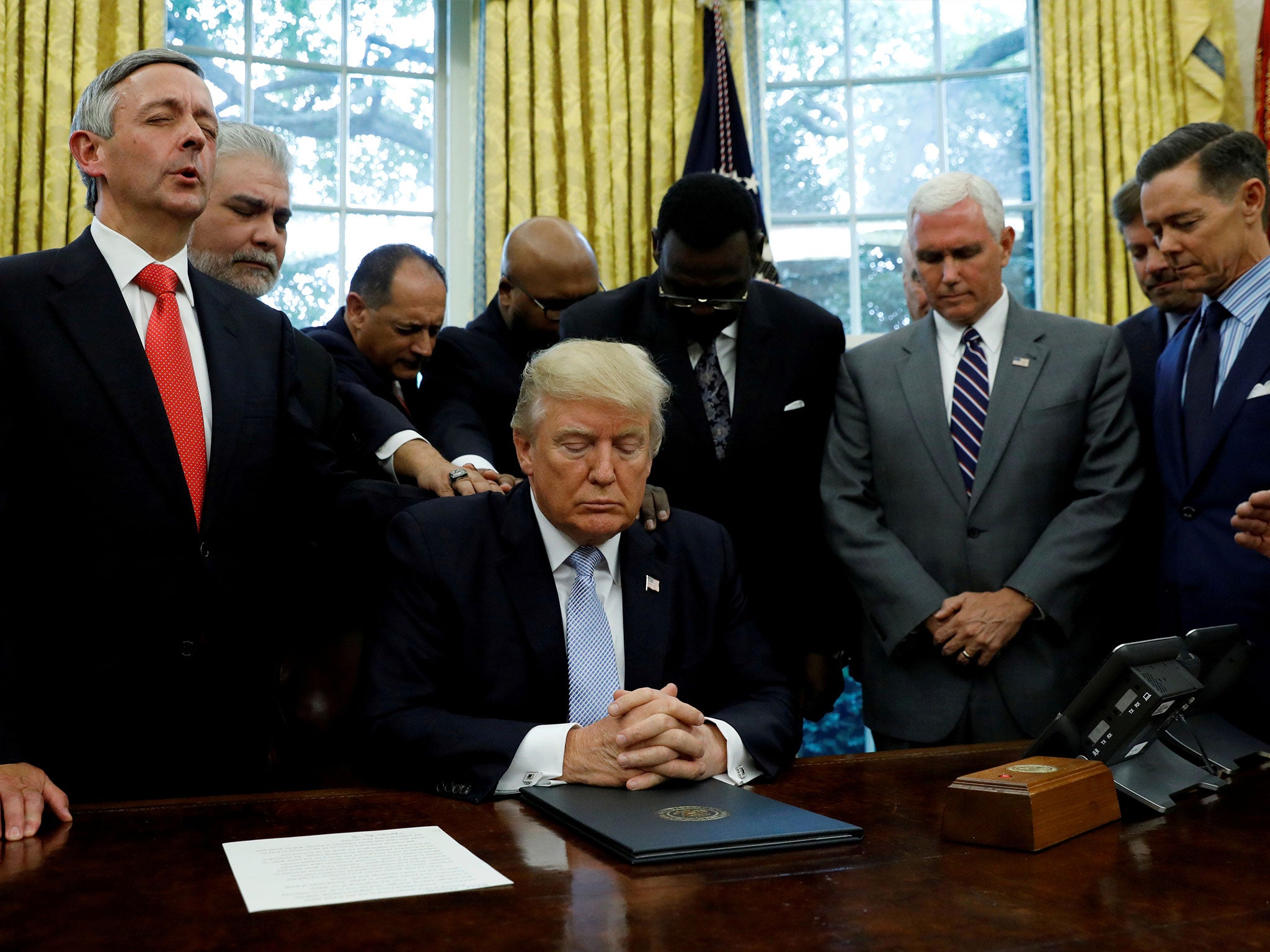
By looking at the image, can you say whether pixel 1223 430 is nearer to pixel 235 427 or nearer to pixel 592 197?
pixel 235 427

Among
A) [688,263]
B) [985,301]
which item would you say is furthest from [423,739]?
[985,301]

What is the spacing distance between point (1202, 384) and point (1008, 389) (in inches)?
17.4

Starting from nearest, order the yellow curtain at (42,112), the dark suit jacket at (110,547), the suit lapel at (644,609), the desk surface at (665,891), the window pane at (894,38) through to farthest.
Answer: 1. the desk surface at (665,891)
2. the dark suit jacket at (110,547)
3. the suit lapel at (644,609)
4. the yellow curtain at (42,112)
5. the window pane at (894,38)

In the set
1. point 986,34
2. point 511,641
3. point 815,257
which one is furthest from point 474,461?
point 986,34

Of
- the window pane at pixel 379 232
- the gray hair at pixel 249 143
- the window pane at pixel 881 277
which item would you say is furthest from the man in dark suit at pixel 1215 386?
the window pane at pixel 379 232

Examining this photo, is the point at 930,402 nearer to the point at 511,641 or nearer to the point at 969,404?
the point at 969,404

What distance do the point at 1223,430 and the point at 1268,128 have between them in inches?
137

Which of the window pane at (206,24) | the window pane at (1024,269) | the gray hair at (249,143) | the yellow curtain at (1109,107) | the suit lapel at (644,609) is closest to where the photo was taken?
the suit lapel at (644,609)

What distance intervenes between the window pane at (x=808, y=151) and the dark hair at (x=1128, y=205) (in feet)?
8.33

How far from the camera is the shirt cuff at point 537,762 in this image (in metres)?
1.89

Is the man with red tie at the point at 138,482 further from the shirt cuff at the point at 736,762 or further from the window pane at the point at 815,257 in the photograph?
the window pane at the point at 815,257

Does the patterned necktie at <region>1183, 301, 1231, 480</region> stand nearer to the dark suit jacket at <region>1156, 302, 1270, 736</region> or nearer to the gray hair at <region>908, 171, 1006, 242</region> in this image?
the dark suit jacket at <region>1156, 302, 1270, 736</region>

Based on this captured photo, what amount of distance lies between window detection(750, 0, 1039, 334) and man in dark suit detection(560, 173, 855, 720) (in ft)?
10.2

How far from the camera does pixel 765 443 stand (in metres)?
2.89
